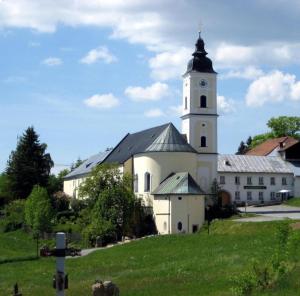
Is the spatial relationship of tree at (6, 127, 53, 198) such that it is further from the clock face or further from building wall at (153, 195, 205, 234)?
building wall at (153, 195, 205, 234)

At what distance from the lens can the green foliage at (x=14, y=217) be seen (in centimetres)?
6838

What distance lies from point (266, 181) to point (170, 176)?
2169 cm

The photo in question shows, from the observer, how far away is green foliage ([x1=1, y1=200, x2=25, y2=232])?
6838 centimetres

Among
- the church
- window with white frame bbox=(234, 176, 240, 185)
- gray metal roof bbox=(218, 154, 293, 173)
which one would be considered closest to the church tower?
the church

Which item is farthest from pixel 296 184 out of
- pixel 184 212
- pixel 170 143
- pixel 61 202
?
pixel 184 212

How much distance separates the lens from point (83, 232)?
55.9m

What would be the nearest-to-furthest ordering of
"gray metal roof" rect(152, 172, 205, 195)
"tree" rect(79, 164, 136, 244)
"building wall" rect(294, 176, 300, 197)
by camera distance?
A: "gray metal roof" rect(152, 172, 205, 195), "tree" rect(79, 164, 136, 244), "building wall" rect(294, 176, 300, 197)

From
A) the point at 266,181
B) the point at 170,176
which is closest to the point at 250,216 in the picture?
the point at 170,176

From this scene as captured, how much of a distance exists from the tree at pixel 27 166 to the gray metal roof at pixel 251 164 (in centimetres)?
2109

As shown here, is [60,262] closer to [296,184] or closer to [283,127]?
[296,184]

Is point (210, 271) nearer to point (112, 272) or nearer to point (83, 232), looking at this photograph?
point (112, 272)

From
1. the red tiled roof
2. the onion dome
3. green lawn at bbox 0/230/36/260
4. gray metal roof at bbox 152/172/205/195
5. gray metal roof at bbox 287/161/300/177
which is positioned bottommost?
green lawn at bbox 0/230/36/260

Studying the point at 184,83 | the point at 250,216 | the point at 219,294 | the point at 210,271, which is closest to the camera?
the point at 219,294

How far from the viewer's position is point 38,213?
193ft
